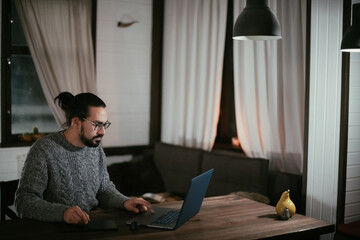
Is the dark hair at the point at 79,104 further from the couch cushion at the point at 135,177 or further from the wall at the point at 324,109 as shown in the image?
the couch cushion at the point at 135,177

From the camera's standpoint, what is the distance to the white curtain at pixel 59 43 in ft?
15.2

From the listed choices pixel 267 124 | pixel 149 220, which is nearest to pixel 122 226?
pixel 149 220

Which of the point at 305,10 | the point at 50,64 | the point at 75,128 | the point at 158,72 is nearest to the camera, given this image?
the point at 75,128

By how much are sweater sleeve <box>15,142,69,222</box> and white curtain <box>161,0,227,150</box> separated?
252 cm

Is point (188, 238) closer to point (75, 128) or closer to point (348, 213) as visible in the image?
point (75, 128)

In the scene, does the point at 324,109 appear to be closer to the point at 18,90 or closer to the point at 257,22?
the point at 257,22

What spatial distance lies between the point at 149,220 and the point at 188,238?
1.02ft

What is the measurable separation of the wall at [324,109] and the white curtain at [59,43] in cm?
262

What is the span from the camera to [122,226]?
86.0 inches

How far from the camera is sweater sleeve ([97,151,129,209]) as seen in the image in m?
→ 2.56

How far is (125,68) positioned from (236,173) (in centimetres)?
212

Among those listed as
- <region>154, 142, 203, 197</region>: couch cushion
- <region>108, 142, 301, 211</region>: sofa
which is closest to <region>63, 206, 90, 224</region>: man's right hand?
<region>108, 142, 301, 211</region>: sofa

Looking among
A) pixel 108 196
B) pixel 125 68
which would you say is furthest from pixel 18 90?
pixel 108 196

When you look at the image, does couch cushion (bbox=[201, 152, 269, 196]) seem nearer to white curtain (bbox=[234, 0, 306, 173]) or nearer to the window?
white curtain (bbox=[234, 0, 306, 173])
